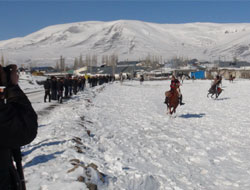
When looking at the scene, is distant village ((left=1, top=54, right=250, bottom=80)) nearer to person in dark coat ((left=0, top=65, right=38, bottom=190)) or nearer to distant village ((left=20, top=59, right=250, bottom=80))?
Answer: distant village ((left=20, top=59, right=250, bottom=80))

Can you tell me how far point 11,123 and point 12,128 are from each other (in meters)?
0.04

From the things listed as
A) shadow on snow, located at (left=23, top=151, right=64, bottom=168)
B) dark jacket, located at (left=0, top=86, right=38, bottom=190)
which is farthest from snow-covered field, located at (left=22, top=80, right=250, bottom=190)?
dark jacket, located at (left=0, top=86, right=38, bottom=190)

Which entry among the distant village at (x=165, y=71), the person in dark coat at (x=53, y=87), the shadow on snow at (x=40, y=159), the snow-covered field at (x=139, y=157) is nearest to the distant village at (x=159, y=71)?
the distant village at (x=165, y=71)

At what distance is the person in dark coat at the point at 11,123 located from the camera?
6.62 ft

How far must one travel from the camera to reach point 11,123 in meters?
2.00

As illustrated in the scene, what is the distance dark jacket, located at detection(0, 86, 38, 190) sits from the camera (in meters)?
2.01

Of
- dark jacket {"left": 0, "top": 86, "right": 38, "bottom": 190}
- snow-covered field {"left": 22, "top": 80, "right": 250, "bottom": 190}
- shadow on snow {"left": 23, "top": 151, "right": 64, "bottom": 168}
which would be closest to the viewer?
dark jacket {"left": 0, "top": 86, "right": 38, "bottom": 190}

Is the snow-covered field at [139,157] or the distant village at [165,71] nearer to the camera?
the snow-covered field at [139,157]

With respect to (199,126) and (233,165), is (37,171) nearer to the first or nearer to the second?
(233,165)

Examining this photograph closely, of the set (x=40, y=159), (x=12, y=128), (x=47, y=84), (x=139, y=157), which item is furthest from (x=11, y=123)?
(x=47, y=84)

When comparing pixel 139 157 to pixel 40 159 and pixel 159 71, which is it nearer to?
pixel 40 159

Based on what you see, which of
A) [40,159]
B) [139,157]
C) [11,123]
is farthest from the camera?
[139,157]

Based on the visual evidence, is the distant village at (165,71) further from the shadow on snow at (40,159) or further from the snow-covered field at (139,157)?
the shadow on snow at (40,159)

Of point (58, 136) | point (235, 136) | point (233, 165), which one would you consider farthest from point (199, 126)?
point (58, 136)
